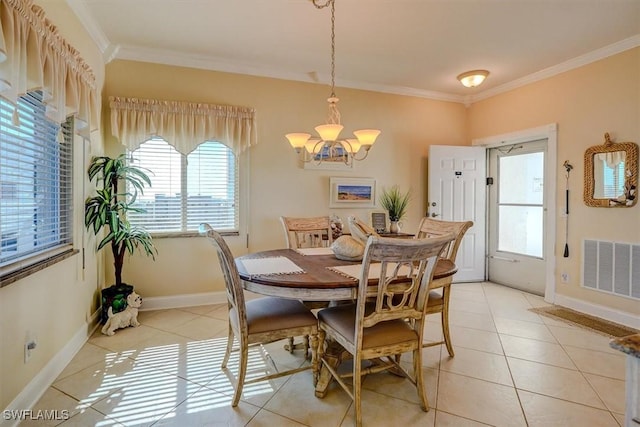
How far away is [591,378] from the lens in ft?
7.22

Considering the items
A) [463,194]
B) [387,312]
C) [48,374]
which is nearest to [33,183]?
[48,374]

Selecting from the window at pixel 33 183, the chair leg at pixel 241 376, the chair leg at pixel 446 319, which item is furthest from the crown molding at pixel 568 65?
the window at pixel 33 183

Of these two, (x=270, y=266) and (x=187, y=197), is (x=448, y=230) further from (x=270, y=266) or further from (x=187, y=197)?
(x=187, y=197)

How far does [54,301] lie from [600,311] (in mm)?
4701

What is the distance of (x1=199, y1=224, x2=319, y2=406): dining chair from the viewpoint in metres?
1.83

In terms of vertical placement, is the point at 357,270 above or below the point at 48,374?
above

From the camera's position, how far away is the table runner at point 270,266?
78.5 inches

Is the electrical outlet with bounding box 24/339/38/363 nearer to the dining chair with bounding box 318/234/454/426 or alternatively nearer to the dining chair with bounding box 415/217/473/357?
the dining chair with bounding box 318/234/454/426

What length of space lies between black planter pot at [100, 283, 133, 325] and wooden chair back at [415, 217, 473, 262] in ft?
8.80

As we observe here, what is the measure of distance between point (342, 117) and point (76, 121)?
9.14 ft

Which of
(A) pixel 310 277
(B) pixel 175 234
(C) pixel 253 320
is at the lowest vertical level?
(C) pixel 253 320

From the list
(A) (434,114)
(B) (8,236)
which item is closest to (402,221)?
(A) (434,114)

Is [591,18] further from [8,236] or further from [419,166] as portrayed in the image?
[8,236]

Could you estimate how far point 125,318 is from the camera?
2.98 m
